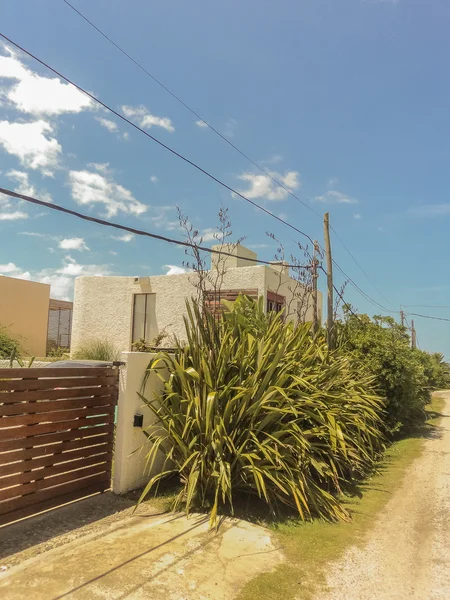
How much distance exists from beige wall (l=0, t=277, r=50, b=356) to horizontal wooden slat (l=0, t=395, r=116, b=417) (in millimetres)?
16676

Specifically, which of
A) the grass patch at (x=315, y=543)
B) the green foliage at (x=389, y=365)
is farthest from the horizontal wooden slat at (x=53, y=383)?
the green foliage at (x=389, y=365)

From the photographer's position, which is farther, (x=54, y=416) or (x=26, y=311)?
(x=26, y=311)

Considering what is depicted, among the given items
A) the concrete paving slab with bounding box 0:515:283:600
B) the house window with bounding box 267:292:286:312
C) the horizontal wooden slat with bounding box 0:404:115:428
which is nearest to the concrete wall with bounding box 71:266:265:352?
the house window with bounding box 267:292:286:312

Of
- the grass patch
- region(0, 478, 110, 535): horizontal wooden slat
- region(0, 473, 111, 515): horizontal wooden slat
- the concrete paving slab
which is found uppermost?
region(0, 473, 111, 515): horizontal wooden slat

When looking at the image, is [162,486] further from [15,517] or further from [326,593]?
[326,593]

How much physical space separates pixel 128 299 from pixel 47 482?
47.2 ft

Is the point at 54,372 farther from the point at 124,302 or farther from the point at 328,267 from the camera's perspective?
the point at 124,302

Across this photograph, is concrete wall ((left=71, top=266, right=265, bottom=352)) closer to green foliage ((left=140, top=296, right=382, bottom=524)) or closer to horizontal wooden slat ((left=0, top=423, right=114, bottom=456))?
green foliage ((left=140, top=296, right=382, bottom=524))

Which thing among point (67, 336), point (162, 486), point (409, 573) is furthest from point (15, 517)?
point (67, 336)

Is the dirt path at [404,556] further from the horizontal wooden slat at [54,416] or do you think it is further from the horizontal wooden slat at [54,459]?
the horizontal wooden slat at [54,416]

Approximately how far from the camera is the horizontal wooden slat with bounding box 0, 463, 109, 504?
4.01 metres

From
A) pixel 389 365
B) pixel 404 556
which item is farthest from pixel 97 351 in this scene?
pixel 404 556

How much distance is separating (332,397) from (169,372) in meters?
2.12

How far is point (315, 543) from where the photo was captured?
411 cm
